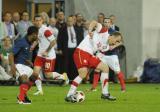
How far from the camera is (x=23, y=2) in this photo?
33906 mm

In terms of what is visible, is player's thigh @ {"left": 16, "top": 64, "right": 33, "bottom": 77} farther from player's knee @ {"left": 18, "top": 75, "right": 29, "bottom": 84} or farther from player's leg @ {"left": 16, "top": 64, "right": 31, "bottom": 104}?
player's knee @ {"left": 18, "top": 75, "right": 29, "bottom": 84}

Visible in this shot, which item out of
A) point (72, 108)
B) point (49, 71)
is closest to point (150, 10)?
point (49, 71)

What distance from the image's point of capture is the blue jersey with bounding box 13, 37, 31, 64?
17547 millimetres

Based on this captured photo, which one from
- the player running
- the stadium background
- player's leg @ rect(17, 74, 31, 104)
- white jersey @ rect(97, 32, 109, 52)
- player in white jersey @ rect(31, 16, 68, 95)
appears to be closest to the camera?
player's leg @ rect(17, 74, 31, 104)

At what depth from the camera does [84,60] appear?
17000 mm

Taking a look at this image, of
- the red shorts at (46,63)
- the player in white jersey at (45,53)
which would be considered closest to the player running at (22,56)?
the player in white jersey at (45,53)

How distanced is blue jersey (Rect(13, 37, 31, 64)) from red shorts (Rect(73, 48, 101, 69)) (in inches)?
51.1

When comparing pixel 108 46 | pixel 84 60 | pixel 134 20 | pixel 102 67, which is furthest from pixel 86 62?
pixel 134 20

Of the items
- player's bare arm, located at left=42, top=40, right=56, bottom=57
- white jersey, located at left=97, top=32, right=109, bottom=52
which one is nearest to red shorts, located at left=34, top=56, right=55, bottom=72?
player's bare arm, located at left=42, top=40, right=56, bottom=57

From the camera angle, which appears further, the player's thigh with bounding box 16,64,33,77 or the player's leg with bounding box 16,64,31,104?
the player's thigh with bounding box 16,64,33,77

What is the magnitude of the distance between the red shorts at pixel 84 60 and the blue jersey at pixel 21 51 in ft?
4.26

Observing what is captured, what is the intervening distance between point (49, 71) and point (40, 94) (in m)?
1.07

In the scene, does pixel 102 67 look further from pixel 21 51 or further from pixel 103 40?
pixel 21 51

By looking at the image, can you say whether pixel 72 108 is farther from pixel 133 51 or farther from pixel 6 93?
pixel 133 51
